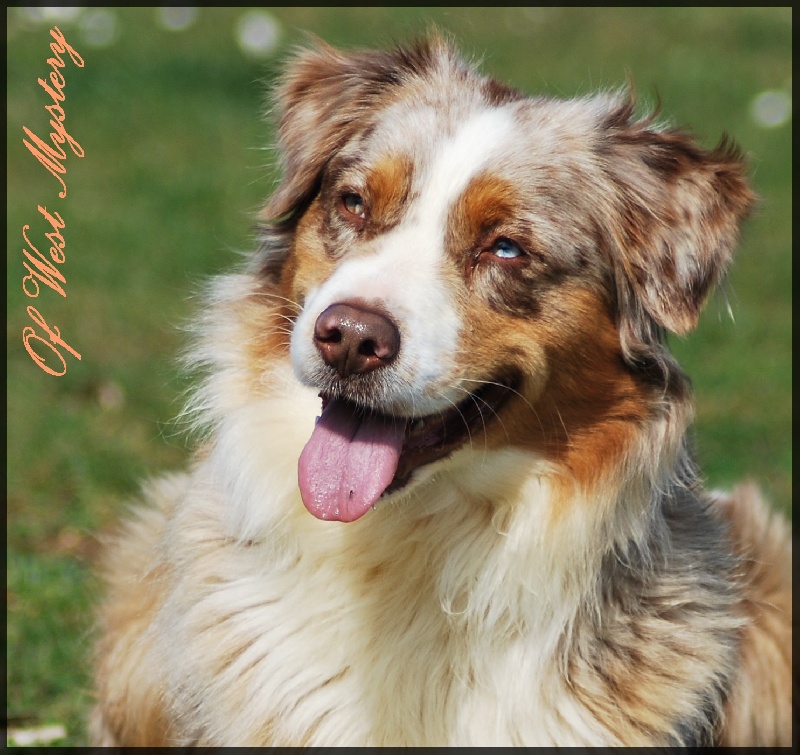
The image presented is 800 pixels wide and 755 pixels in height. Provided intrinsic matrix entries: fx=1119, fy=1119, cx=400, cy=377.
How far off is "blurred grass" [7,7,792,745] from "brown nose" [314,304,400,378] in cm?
142

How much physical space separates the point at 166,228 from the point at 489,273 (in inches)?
263

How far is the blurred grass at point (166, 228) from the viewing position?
18.2 feet

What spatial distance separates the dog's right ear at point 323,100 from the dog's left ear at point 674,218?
85cm

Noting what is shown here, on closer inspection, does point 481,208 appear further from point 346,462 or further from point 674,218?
point 346,462

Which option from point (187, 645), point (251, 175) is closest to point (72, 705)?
point (187, 645)

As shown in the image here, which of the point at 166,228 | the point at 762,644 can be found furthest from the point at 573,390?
the point at 166,228

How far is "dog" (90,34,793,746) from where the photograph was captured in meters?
3.51

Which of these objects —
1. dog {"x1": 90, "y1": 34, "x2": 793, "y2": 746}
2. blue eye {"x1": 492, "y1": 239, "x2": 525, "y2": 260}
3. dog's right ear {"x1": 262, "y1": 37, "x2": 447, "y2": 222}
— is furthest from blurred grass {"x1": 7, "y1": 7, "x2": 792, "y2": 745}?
blue eye {"x1": 492, "y1": 239, "x2": 525, "y2": 260}

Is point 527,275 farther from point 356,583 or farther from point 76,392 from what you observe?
point 76,392

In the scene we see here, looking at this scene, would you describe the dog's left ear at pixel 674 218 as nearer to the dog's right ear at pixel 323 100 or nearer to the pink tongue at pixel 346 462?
the dog's right ear at pixel 323 100

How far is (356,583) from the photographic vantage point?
12.0 ft

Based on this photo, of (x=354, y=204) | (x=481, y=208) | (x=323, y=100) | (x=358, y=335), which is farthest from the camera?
(x=323, y=100)

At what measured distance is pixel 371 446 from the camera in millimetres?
3416

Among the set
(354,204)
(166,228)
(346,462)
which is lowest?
(166,228)
